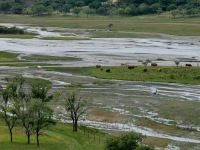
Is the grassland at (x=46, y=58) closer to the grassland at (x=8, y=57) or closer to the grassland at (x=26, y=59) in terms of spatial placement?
the grassland at (x=26, y=59)

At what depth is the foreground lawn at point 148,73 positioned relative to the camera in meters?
95.9

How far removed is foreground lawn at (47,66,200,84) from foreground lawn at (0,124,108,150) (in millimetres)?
36031

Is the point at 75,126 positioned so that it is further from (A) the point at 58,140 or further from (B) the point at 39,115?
(B) the point at 39,115

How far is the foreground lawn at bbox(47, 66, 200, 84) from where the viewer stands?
95.9m

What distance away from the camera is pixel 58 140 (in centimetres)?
5847

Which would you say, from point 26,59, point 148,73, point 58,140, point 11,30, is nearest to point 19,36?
point 11,30

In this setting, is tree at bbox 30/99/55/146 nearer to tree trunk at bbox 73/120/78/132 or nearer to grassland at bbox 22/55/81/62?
tree trunk at bbox 73/120/78/132

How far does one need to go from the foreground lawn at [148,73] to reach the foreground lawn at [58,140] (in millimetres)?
36031

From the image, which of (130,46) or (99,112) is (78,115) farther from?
(130,46)

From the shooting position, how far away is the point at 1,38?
17738 cm

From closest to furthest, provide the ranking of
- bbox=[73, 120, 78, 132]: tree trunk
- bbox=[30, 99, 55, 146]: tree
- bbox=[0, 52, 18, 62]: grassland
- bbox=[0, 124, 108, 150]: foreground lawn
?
1. bbox=[0, 124, 108, 150]: foreground lawn
2. bbox=[30, 99, 55, 146]: tree
3. bbox=[73, 120, 78, 132]: tree trunk
4. bbox=[0, 52, 18, 62]: grassland

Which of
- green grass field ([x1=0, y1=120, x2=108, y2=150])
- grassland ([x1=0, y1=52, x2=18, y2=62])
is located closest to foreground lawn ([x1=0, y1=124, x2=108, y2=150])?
green grass field ([x1=0, y1=120, x2=108, y2=150])

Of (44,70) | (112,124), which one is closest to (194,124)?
(112,124)

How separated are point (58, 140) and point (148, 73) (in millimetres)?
45885
